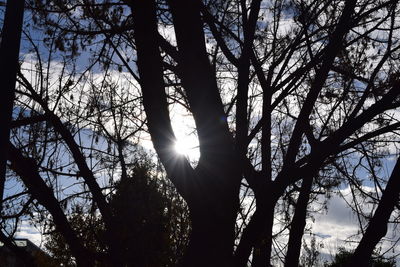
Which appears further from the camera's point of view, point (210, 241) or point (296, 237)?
point (296, 237)

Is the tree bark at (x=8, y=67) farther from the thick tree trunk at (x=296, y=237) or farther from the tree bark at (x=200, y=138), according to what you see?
the thick tree trunk at (x=296, y=237)

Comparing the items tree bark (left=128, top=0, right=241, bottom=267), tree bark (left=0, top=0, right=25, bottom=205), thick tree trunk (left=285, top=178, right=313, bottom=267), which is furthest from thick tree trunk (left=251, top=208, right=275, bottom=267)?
tree bark (left=0, top=0, right=25, bottom=205)

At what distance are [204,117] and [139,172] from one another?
11.7 meters

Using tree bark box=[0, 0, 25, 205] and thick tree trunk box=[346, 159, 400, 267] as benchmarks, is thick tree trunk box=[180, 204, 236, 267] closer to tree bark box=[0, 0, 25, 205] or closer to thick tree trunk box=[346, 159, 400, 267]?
thick tree trunk box=[346, 159, 400, 267]

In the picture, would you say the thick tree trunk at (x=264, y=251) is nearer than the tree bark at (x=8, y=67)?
No

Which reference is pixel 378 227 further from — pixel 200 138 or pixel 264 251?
pixel 264 251

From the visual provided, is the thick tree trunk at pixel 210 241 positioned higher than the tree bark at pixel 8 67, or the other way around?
the tree bark at pixel 8 67

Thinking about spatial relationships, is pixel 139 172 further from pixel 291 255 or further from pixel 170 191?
pixel 291 255

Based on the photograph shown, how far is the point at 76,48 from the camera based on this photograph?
628cm

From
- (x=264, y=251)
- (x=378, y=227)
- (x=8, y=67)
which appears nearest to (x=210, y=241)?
(x=378, y=227)

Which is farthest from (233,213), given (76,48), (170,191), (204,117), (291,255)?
(170,191)

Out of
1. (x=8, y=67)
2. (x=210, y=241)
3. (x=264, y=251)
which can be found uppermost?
(x=8, y=67)

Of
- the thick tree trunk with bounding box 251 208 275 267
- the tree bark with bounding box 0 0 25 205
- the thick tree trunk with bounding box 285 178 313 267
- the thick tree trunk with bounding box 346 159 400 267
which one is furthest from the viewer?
the thick tree trunk with bounding box 251 208 275 267

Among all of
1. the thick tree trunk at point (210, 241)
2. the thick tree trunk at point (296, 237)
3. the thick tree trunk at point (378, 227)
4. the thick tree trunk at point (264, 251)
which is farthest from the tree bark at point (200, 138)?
the thick tree trunk at point (264, 251)
